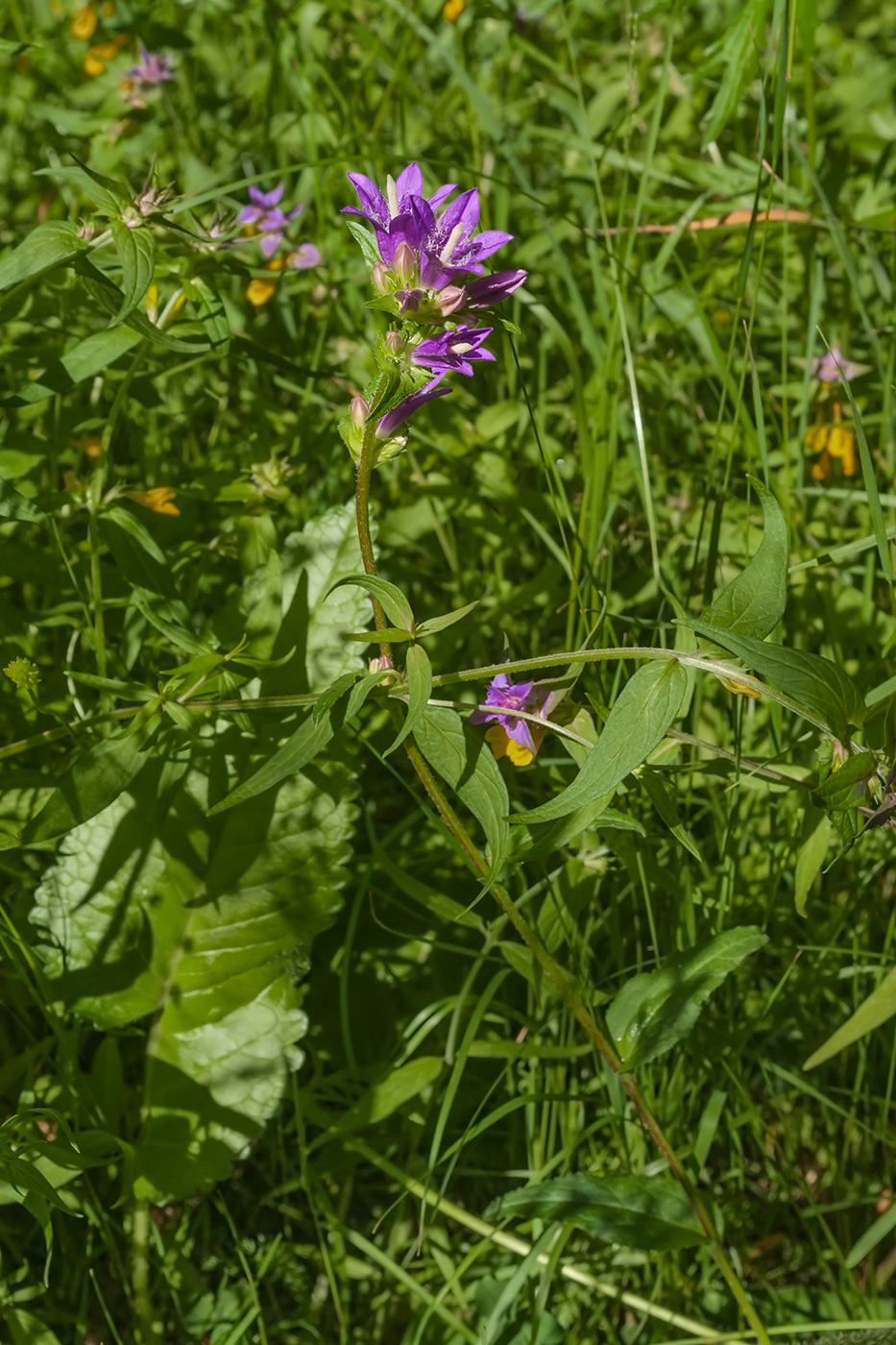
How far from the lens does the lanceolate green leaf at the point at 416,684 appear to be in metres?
1.25

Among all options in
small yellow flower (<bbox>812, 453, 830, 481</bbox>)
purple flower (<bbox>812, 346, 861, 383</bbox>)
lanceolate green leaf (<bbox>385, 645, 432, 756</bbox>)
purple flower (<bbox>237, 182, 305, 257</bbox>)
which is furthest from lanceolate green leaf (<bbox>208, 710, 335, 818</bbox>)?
purple flower (<bbox>812, 346, 861, 383</bbox>)

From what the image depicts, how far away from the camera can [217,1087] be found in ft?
5.91

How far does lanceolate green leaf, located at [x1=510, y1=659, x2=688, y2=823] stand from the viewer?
125cm

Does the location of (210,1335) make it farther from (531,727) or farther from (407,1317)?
(531,727)

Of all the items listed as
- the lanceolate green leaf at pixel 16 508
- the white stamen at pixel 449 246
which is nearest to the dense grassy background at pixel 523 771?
the lanceolate green leaf at pixel 16 508

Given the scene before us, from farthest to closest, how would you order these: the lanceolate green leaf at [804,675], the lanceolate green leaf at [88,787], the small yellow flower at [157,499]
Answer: the small yellow flower at [157,499]
the lanceolate green leaf at [88,787]
the lanceolate green leaf at [804,675]

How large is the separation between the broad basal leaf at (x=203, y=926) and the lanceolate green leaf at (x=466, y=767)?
16.8 inches

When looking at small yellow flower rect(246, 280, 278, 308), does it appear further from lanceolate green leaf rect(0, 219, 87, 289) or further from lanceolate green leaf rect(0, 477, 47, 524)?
lanceolate green leaf rect(0, 477, 47, 524)

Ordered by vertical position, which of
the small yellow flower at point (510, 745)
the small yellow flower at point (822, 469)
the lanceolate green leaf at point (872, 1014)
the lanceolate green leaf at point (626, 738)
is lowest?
the lanceolate green leaf at point (872, 1014)

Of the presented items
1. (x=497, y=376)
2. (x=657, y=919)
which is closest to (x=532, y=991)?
(x=657, y=919)

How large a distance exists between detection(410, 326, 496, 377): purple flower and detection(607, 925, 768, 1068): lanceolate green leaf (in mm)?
901

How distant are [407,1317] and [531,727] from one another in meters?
1.05

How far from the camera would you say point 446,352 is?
123cm

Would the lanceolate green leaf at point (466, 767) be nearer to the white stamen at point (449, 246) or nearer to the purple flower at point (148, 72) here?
the white stamen at point (449, 246)
